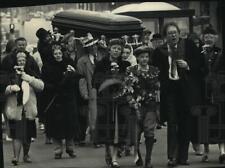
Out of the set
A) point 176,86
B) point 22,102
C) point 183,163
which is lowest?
point 183,163

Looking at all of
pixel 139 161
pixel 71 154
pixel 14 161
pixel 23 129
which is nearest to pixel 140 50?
pixel 139 161

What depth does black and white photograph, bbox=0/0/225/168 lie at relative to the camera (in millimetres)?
7906

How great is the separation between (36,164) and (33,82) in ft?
3.17

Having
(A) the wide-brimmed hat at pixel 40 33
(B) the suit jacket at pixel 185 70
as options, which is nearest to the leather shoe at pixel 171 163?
(B) the suit jacket at pixel 185 70

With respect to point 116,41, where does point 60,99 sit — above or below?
below

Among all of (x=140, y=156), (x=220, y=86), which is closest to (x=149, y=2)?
(x=220, y=86)

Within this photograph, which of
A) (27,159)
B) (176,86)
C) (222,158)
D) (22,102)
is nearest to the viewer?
(22,102)

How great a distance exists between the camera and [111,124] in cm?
815

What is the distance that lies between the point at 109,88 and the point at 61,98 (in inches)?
23.3

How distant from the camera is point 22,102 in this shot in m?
8.01

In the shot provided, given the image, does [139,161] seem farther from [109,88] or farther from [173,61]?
[173,61]

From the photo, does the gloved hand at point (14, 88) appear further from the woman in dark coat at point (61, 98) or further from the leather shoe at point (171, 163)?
the leather shoe at point (171, 163)

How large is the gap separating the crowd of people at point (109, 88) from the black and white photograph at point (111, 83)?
0.04ft

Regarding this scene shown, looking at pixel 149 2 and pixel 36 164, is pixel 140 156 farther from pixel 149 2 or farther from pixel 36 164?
pixel 149 2
